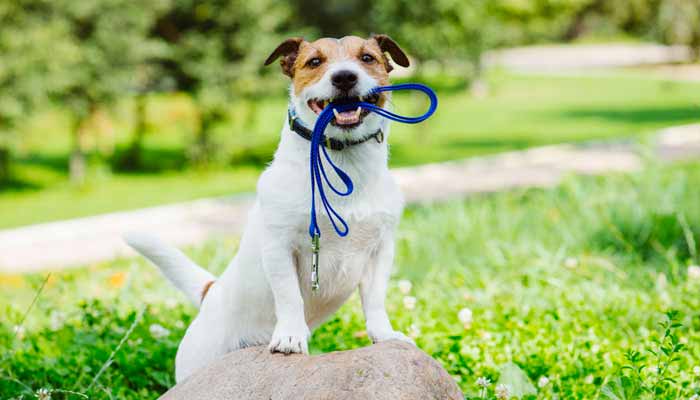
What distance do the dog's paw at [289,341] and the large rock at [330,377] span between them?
26 mm

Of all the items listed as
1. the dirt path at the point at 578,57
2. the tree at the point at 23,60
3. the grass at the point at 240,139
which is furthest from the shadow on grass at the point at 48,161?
the dirt path at the point at 578,57

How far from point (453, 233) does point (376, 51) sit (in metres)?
3.90

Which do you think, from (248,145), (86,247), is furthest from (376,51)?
(248,145)

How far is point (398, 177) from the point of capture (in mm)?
12578

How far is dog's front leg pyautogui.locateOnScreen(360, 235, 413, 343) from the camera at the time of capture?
300cm

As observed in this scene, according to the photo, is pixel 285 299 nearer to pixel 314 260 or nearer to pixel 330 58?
pixel 314 260

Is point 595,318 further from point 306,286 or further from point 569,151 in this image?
point 569,151

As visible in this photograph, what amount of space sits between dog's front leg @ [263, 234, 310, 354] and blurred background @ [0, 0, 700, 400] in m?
0.81

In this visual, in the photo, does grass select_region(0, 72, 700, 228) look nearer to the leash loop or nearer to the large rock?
the leash loop

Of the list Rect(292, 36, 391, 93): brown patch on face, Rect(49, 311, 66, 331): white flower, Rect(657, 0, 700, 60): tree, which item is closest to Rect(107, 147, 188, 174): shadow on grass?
Rect(657, 0, 700, 60): tree

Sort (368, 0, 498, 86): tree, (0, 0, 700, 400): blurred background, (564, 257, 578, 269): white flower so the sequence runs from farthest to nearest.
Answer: (368, 0, 498, 86): tree
(564, 257, 578, 269): white flower
(0, 0, 700, 400): blurred background

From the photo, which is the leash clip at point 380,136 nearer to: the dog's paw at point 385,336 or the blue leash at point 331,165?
the blue leash at point 331,165

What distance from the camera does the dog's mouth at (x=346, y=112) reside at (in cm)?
273

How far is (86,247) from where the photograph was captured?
9.11 m
